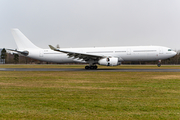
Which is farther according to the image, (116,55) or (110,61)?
(116,55)

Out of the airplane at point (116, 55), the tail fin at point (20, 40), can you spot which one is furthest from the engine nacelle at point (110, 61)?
the tail fin at point (20, 40)

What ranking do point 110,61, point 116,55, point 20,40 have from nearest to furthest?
point 110,61, point 116,55, point 20,40

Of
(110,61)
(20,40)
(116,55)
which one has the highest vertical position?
(20,40)

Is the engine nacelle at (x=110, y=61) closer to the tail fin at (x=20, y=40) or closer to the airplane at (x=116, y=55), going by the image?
the airplane at (x=116, y=55)

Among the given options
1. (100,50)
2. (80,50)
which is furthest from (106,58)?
(80,50)

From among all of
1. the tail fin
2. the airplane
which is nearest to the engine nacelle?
the airplane

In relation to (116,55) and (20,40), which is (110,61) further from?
(20,40)

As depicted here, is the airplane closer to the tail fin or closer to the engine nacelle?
the engine nacelle

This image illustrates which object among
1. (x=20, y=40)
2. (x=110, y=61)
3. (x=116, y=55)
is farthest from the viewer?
(x=20, y=40)

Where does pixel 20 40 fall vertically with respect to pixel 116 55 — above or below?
above

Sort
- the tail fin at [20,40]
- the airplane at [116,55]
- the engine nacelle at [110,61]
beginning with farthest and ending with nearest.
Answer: the tail fin at [20,40], the airplane at [116,55], the engine nacelle at [110,61]

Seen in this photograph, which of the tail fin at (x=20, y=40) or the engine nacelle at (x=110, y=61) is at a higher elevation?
the tail fin at (x=20, y=40)

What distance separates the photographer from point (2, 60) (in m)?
104

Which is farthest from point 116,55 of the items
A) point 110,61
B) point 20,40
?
point 20,40
